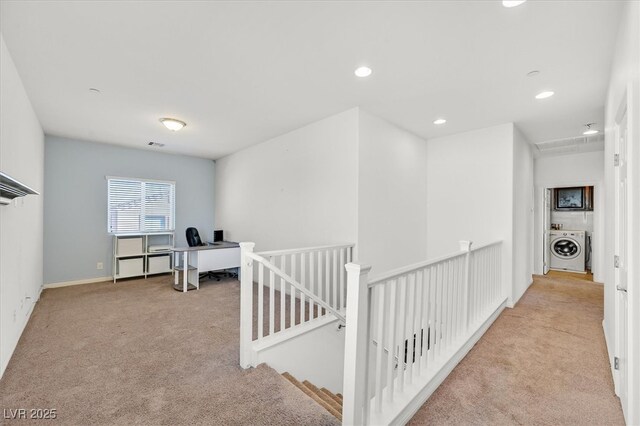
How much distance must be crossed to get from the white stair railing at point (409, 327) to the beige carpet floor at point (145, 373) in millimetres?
394

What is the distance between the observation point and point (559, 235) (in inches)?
258

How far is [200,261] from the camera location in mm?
4703

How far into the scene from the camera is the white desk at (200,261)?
4688mm

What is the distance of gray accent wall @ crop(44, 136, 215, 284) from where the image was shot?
15.9 feet

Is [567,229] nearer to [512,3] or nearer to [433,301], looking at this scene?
[433,301]

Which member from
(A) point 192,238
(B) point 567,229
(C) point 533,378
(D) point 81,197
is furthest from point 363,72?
(B) point 567,229

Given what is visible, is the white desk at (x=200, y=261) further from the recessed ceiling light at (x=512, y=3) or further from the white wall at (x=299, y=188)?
the recessed ceiling light at (x=512, y=3)

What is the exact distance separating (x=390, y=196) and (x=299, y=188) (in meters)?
1.36

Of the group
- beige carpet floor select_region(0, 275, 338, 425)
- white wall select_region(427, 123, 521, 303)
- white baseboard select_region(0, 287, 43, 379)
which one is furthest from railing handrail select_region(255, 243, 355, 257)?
white baseboard select_region(0, 287, 43, 379)

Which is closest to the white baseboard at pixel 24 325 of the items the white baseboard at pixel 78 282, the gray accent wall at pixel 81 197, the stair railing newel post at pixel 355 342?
the white baseboard at pixel 78 282

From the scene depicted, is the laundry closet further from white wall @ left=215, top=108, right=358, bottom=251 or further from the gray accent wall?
the gray accent wall

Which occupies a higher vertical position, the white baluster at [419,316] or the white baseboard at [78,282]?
the white baluster at [419,316]

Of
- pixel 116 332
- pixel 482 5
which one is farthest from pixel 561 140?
pixel 116 332

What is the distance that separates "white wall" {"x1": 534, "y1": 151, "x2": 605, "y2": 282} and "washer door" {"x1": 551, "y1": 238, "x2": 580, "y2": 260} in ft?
1.74
